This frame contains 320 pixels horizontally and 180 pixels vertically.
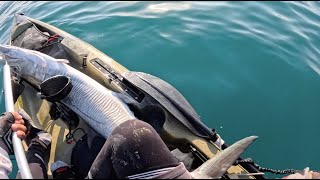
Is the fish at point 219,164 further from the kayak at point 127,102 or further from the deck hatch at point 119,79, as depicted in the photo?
the deck hatch at point 119,79

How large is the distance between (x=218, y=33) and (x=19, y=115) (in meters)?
4.65

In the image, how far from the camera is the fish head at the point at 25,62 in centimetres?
533

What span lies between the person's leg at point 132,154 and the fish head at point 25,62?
91.7 inches

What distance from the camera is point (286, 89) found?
620 cm

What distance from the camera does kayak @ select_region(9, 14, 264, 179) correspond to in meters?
4.46

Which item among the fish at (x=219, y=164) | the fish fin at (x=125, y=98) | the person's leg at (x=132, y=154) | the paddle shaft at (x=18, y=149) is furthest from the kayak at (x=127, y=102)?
the person's leg at (x=132, y=154)

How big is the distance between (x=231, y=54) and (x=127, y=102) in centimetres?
302

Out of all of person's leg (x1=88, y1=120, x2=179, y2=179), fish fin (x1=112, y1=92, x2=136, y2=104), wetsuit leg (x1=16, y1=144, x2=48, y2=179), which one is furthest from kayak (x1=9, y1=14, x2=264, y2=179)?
person's leg (x1=88, y1=120, x2=179, y2=179)

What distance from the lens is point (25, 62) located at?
5.39 meters

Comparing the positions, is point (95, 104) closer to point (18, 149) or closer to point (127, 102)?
point (127, 102)

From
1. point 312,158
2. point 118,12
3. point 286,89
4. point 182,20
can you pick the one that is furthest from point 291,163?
point 118,12

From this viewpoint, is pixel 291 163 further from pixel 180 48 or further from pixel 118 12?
Answer: pixel 118 12

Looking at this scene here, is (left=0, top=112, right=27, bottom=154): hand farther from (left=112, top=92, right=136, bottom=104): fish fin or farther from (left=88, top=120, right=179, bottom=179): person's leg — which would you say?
(left=88, top=120, right=179, bottom=179): person's leg

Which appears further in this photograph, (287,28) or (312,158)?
(287,28)
